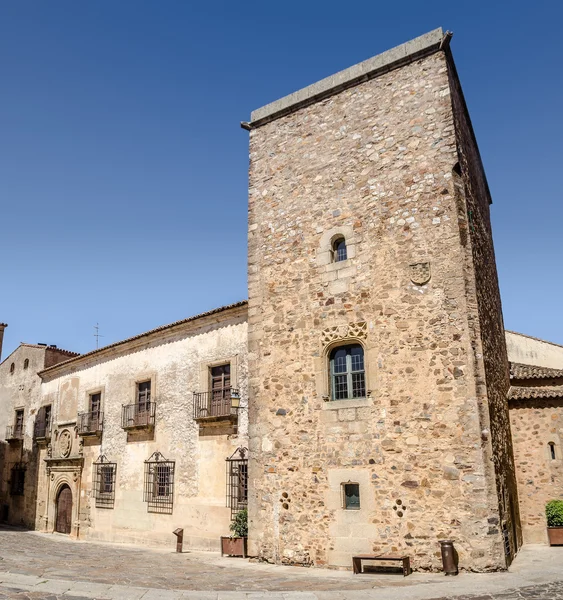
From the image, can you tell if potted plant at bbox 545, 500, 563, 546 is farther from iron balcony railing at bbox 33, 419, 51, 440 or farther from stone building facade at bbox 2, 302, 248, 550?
→ iron balcony railing at bbox 33, 419, 51, 440

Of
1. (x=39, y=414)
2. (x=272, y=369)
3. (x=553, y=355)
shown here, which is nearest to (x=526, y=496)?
(x=272, y=369)

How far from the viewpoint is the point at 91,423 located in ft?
63.0

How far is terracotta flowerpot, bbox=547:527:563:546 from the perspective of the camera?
37.7 feet

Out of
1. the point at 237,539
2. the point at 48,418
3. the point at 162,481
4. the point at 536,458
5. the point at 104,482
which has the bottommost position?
the point at 237,539

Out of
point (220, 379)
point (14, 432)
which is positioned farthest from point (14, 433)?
point (220, 379)

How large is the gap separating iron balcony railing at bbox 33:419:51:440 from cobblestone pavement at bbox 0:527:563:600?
34.1ft

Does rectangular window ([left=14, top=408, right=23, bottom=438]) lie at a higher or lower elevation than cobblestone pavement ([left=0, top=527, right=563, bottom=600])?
higher

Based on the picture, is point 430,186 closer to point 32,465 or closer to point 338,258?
point 338,258

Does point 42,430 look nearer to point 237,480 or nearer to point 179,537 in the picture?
point 179,537

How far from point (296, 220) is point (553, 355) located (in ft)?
43.0

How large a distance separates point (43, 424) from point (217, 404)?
11.3 meters

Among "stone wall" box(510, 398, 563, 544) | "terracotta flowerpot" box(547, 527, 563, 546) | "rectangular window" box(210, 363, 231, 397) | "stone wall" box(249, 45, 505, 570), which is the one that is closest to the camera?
"stone wall" box(249, 45, 505, 570)

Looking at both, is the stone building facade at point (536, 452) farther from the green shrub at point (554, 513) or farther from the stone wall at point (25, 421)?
the stone wall at point (25, 421)

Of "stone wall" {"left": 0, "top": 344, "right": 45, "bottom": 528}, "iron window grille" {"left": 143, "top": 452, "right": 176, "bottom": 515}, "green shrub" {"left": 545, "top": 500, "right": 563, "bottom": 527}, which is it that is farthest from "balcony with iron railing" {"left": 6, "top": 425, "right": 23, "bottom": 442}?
"green shrub" {"left": 545, "top": 500, "right": 563, "bottom": 527}
